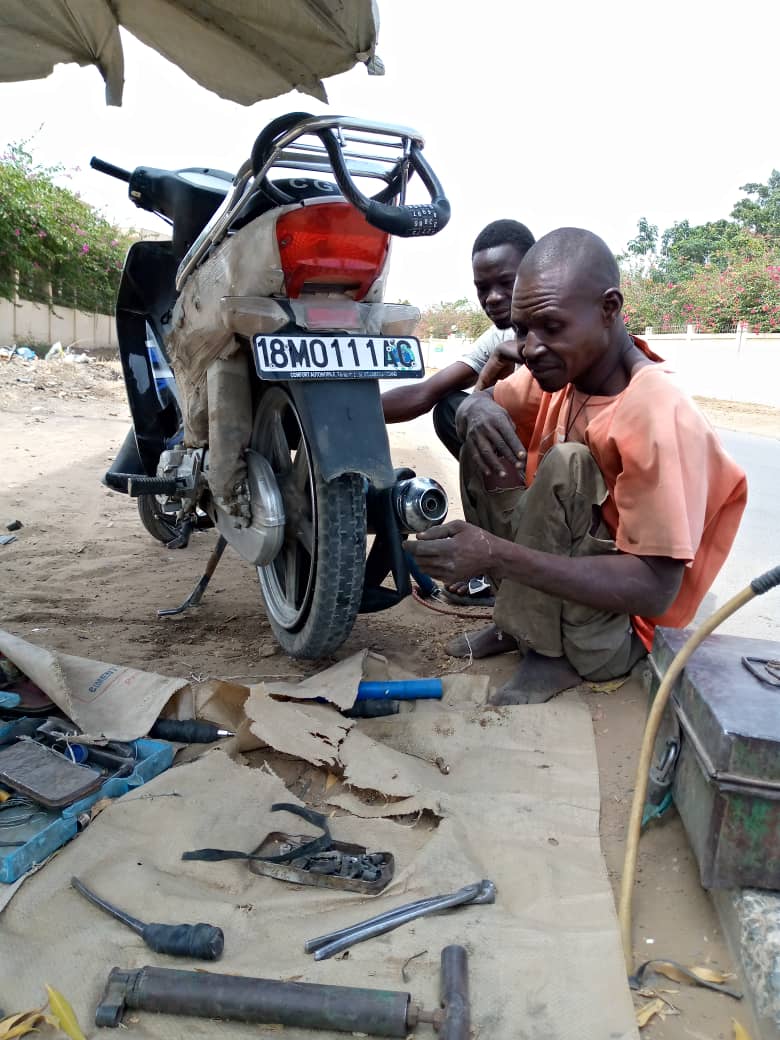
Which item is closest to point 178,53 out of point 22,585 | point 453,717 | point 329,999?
point 22,585

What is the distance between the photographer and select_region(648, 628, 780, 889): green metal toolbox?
1269 millimetres

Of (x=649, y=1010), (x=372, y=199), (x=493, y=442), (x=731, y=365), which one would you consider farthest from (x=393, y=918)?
(x=731, y=365)

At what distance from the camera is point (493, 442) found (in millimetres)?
2354

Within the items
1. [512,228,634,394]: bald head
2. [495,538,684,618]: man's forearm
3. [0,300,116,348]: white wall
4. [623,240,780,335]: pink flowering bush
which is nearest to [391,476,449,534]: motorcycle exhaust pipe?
[495,538,684,618]: man's forearm

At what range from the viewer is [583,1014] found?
43.3 inches

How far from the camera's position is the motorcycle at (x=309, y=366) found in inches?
79.0

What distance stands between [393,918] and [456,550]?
2.82 feet

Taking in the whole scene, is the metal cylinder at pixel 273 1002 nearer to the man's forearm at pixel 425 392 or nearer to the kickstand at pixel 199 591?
the kickstand at pixel 199 591

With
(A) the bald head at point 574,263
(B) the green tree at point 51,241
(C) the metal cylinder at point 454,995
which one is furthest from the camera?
(B) the green tree at point 51,241

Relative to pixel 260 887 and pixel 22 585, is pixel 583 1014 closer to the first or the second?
pixel 260 887

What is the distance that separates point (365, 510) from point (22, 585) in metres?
1.72

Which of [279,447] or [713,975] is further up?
[279,447]

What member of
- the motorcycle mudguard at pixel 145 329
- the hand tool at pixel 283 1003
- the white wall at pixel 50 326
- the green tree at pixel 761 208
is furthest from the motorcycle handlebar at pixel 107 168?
the green tree at pixel 761 208

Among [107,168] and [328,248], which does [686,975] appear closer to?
[328,248]
